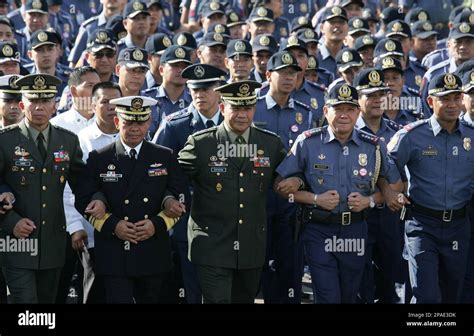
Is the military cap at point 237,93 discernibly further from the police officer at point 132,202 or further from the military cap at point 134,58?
the military cap at point 134,58

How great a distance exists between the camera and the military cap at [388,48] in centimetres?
1357

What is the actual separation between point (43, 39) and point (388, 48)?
3.91 m

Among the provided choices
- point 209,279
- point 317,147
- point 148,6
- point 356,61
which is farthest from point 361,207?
point 148,6

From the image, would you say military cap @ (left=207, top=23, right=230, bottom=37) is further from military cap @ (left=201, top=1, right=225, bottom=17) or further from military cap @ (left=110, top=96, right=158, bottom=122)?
military cap @ (left=110, top=96, right=158, bottom=122)

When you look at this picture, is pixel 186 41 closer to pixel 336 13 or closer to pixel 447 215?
pixel 336 13

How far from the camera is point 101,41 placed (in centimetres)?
1309

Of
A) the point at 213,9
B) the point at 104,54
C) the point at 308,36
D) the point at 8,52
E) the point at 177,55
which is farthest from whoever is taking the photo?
the point at 213,9

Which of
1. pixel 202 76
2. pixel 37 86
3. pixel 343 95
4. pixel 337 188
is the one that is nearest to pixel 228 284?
pixel 337 188

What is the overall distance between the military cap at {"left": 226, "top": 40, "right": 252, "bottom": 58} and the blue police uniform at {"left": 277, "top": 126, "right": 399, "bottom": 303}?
3034mm

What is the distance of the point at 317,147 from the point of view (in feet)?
32.3

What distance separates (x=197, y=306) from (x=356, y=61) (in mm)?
4846

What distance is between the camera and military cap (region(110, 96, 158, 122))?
946cm

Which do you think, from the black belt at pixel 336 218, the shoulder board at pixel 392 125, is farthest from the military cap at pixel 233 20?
the black belt at pixel 336 218

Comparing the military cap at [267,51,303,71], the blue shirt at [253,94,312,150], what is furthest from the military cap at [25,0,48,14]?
the blue shirt at [253,94,312,150]
